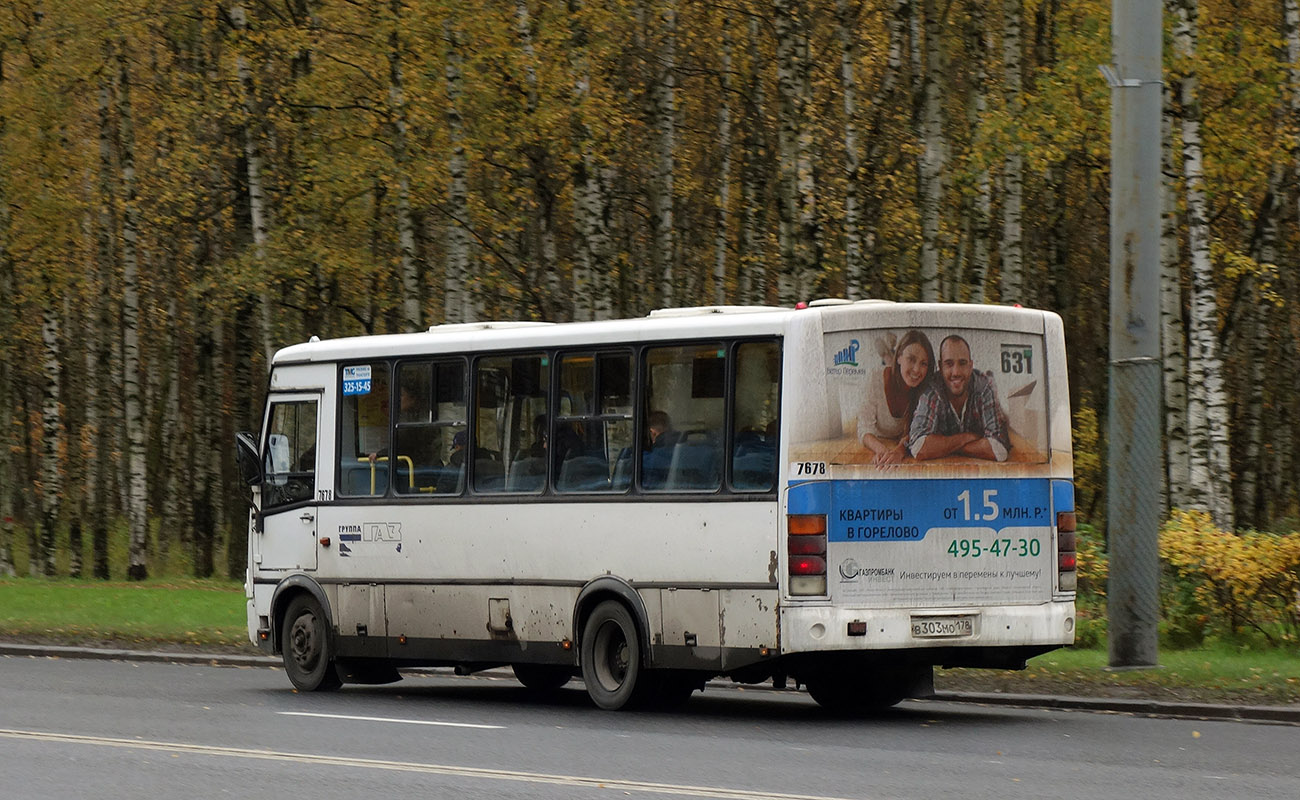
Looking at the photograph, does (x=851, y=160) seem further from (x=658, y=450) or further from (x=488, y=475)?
(x=658, y=450)

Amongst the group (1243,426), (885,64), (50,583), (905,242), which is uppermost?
(885,64)

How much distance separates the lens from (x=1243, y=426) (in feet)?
129

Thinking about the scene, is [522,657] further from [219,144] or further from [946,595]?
[219,144]

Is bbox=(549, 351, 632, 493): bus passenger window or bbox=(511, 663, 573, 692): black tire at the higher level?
bbox=(549, 351, 632, 493): bus passenger window

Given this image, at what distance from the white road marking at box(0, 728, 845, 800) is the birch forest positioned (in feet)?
44.5

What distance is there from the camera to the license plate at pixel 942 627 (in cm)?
1489

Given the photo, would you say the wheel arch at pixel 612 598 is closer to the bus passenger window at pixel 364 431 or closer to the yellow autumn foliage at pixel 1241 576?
the bus passenger window at pixel 364 431

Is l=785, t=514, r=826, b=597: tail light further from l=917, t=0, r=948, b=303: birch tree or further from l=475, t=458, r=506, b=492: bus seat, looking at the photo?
l=917, t=0, r=948, b=303: birch tree

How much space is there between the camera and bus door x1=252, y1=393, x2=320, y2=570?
18.7m

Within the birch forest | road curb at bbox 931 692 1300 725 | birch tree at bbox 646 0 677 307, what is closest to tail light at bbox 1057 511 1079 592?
road curb at bbox 931 692 1300 725

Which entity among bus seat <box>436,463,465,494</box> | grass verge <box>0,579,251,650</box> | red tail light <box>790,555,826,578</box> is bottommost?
grass verge <box>0,579,251,650</box>

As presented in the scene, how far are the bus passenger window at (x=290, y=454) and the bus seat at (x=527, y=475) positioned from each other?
8.58ft

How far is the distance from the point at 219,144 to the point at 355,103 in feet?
14.6

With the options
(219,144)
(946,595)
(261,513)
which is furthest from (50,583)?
(946,595)
